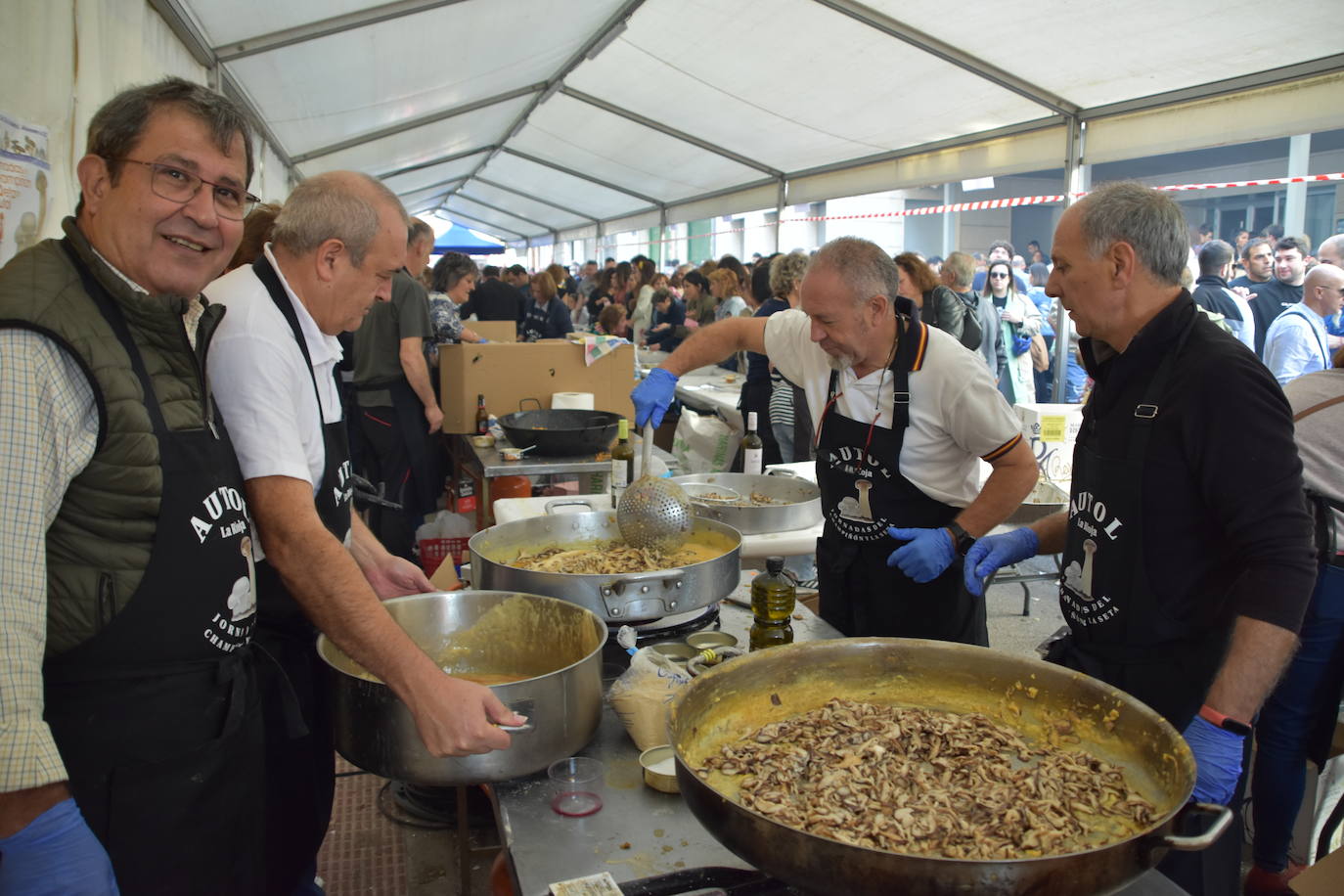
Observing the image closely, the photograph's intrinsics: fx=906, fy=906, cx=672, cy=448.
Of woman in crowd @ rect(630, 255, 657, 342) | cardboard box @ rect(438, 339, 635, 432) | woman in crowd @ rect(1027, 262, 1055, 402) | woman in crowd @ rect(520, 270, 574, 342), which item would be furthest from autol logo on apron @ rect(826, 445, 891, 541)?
woman in crowd @ rect(630, 255, 657, 342)

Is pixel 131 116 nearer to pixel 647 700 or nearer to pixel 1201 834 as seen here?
pixel 647 700

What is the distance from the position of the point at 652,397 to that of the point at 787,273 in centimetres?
299

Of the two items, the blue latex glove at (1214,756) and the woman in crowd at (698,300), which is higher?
the woman in crowd at (698,300)

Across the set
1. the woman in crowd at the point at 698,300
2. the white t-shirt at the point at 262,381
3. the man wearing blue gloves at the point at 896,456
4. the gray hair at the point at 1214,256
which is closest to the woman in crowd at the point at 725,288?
the woman in crowd at the point at 698,300

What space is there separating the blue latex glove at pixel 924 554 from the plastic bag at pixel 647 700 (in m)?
0.78

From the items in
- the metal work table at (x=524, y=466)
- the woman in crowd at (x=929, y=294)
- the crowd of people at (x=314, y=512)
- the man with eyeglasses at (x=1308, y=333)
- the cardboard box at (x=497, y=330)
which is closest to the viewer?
the crowd of people at (x=314, y=512)

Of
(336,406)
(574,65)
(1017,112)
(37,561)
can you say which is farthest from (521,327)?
(37,561)

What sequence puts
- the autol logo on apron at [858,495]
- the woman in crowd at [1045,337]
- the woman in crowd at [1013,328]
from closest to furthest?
1. the autol logo on apron at [858,495]
2. the woman in crowd at [1013,328]
3. the woman in crowd at [1045,337]

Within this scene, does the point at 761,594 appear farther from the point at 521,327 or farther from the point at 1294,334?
the point at 521,327

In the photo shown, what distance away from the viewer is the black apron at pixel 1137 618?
5.33 ft

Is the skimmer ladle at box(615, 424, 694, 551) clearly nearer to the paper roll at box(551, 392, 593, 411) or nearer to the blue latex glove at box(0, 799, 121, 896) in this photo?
the blue latex glove at box(0, 799, 121, 896)

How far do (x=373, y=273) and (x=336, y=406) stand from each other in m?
0.27

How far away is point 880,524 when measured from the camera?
2.37 meters

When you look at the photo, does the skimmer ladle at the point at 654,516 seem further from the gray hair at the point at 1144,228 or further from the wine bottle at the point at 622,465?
the gray hair at the point at 1144,228
